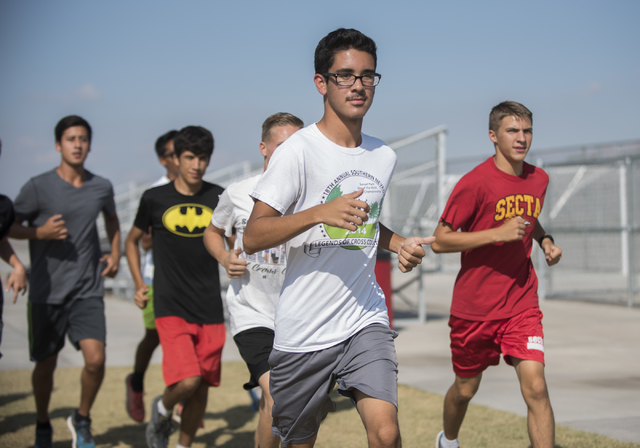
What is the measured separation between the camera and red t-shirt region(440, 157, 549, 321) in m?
4.15

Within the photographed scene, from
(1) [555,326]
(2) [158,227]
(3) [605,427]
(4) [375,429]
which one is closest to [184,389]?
(2) [158,227]

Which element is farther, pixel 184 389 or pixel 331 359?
pixel 184 389

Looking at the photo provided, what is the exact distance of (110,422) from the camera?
588 cm

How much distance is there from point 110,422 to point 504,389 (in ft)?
12.1

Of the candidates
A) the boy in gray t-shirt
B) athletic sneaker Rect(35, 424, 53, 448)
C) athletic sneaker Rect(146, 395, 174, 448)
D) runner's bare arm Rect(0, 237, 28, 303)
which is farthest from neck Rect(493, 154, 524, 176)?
athletic sneaker Rect(35, 424, 53, 448)

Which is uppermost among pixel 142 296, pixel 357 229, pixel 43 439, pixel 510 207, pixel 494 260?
pixel 510 207

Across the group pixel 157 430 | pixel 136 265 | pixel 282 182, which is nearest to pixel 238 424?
pixel 157 430

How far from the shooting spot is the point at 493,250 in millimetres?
4219

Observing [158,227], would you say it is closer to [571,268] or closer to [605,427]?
[605,427]

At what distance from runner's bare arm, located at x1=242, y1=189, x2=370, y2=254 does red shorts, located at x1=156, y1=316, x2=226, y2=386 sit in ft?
6.57

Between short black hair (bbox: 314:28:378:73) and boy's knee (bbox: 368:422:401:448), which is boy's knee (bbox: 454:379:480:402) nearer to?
boy's knee (bbox: 368:422:401:448)

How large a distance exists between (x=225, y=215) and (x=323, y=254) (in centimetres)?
153

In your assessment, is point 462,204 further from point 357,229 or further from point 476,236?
point 357,229

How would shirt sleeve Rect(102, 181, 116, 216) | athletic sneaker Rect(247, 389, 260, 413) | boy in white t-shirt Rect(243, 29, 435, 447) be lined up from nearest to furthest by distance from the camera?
boy in white t-shirt Rect(243, 29, 435, 447) → shirt sleeve Rect(102, 181, 116, 216) → athletic sneaker Rect(247, 389, 260, 413)
